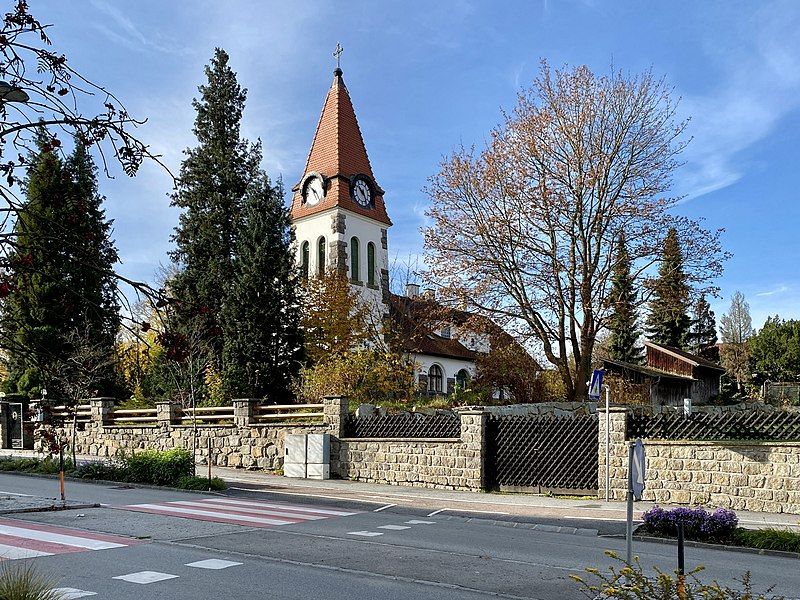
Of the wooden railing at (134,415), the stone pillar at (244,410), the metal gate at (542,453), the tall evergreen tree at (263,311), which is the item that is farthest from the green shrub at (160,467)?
the tall evergreen tree at (263,311)

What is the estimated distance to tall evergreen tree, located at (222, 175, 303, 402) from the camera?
31.0m

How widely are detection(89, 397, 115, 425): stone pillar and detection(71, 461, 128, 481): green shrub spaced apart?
8048mm

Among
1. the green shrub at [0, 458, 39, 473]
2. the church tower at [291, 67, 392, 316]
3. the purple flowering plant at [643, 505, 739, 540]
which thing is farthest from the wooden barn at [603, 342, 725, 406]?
the purple flowering plant at [643, 505, 739, 540]

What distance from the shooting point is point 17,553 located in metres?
10.1

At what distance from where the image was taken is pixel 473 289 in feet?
96.6

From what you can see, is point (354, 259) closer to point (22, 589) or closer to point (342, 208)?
point (342, 208)

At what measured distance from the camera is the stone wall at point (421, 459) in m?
19.5

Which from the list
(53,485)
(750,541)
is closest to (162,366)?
(53,485)

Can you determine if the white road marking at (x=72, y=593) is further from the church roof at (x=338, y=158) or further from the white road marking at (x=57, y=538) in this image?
the church roof at (x=338, y=158)

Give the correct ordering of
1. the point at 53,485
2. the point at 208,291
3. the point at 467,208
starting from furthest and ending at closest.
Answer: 1. the point at 208,291
2. the point at 467,208
3. the point at 53,485

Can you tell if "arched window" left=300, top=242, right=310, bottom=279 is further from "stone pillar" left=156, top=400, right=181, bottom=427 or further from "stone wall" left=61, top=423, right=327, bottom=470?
"stone pillar" left=156, top=400, right=181, bottom=427

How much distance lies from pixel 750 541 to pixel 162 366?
28783 mm

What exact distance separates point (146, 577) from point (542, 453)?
1187 centimetres

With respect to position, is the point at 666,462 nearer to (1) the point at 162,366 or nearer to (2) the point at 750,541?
(2) the point at 750,541
